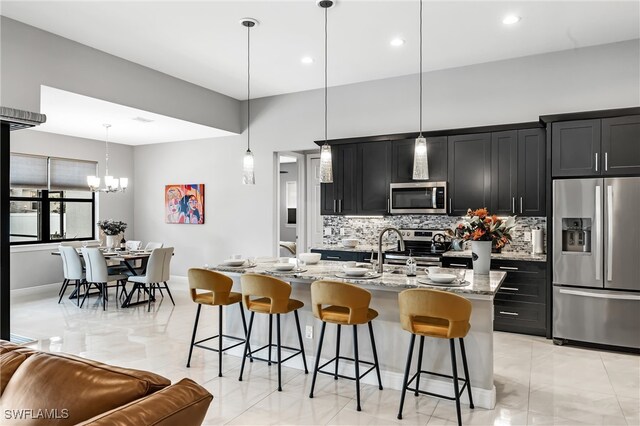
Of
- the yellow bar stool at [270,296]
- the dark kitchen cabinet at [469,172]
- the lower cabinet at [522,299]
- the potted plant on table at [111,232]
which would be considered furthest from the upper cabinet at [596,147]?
the potted plant on table at [111,232]

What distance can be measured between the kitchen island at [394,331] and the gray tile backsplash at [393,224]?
1.98 meters

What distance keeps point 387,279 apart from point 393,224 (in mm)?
2860

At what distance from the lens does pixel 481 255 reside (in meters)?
3.41

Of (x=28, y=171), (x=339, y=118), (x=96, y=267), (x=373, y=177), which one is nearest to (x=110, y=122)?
(x=28, y=171)

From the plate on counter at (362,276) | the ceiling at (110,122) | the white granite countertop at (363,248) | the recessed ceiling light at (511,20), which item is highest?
the recessed ceiling light at (511,20)

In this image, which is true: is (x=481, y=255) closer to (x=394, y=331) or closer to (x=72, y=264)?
(x=394, y=331)

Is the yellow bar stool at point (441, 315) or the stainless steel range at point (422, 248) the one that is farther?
the stainless steel range at point (422, 248)

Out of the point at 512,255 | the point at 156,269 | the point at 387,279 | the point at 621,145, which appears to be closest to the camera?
the point at 387,279

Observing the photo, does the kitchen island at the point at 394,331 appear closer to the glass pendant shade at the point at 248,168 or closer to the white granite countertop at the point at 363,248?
the glass pendant shade at the point at 248,168

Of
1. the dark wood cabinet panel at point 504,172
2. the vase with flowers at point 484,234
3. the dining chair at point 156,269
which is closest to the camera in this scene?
the vase with flowers at point 484,234

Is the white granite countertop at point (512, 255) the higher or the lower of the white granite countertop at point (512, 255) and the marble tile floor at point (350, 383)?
the higher

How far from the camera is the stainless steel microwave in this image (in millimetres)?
5363

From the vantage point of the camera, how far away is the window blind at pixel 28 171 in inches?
267

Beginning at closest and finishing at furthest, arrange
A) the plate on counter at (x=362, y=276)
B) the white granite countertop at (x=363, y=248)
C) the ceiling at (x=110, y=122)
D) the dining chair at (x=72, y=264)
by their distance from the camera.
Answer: the plate on counter at (x=362, y=276) → the ceiling at (x=110, y=122) → the white granite countertop at (x=363, y=248) → the dining chair at (x=72, y=264)
